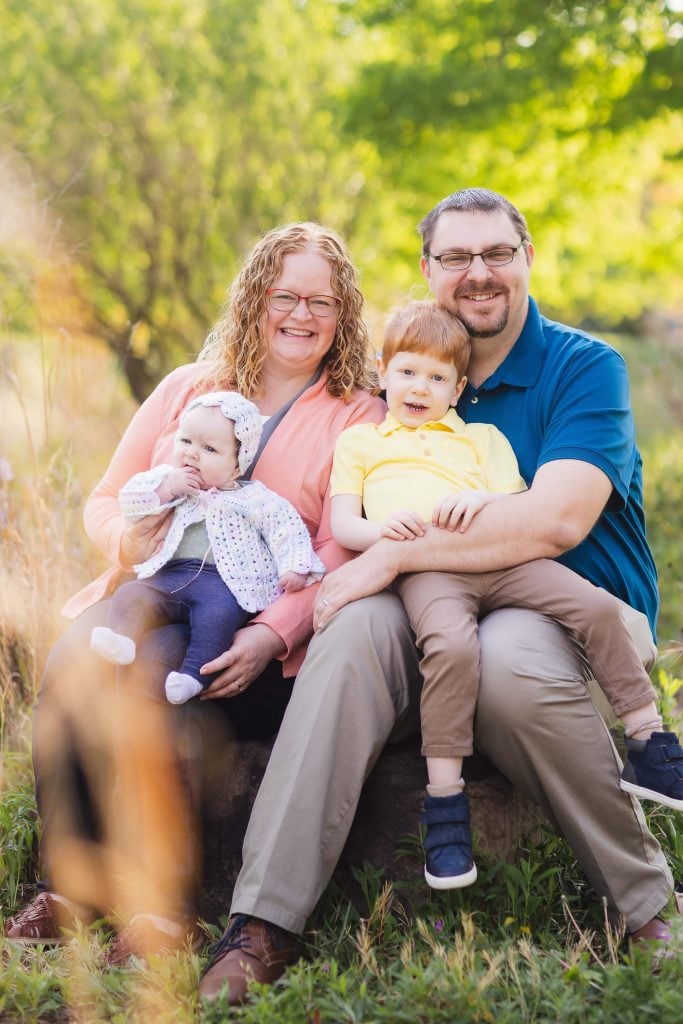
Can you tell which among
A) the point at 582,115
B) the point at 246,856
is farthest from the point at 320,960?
the point at 582,115

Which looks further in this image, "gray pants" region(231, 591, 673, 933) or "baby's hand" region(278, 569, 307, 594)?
"baby's hand" region(278, 569, 307, 594)

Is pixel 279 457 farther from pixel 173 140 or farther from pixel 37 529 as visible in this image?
pixel 173 140

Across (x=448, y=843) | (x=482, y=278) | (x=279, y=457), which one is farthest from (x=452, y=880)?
(x=482, y=278)

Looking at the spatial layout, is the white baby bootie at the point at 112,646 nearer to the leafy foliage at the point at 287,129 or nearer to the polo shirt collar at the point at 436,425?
the polo shirt collar at the point at 436,425

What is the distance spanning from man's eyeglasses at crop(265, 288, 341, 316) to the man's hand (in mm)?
922

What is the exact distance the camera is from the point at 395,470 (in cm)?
309

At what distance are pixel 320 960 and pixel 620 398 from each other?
171cm

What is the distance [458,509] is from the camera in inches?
113

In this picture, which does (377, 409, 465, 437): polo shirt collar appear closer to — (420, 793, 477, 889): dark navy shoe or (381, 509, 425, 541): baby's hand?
(381, 509, 425, 541): baby's hand

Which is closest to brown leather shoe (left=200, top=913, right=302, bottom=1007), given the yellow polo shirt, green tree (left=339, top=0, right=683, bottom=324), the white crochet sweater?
the white crochet sweater

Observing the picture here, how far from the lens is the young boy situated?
2.57 m

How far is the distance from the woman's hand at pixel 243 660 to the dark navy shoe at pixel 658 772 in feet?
3.23

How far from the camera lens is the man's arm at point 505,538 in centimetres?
281

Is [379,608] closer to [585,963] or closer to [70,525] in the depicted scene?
[585,963]
